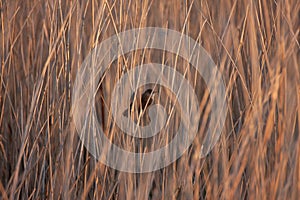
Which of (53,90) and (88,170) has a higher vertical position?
(53,90)

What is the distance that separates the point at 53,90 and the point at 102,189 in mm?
277

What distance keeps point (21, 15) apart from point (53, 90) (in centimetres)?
38

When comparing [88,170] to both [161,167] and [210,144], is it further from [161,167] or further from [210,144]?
[210,144]

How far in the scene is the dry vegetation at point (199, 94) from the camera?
1039mm

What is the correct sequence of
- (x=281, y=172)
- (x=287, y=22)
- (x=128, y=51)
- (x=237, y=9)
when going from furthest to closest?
1. (x=237, y=9)
2. (x=128, y=51)
3. (x=287, y=22)
4. (x=281, y=172)

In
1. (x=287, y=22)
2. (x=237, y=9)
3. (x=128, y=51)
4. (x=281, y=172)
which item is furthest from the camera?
(x=237, y=9)

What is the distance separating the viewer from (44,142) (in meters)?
1.32

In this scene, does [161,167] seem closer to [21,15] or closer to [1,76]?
[1,76]

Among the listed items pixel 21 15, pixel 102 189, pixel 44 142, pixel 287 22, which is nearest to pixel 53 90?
pixel 44 142

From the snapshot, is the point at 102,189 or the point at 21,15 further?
the point at 21,15

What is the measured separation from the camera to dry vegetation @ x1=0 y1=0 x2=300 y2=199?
40.9 inches

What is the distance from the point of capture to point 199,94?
1387mm

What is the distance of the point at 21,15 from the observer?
62.4 inches

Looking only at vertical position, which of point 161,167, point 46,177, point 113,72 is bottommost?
point 46,177
